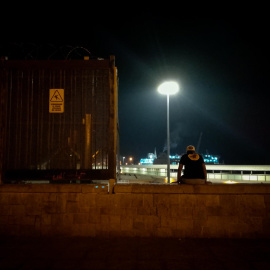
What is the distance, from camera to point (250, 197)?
483cm

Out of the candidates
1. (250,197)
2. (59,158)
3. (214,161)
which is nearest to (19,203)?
(59,158)

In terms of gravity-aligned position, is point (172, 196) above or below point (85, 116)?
below

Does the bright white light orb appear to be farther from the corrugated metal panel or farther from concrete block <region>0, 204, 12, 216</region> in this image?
concrete block <region>0, 204, 12, 216</region>

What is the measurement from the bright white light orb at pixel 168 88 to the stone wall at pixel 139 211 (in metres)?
11.0

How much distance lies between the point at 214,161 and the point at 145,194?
136 m

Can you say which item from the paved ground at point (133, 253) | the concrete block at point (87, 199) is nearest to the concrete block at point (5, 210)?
the paved ground at point (133, 253)

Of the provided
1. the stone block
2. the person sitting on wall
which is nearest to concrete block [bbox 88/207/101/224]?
the stone block

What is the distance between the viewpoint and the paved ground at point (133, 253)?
11.9 ft

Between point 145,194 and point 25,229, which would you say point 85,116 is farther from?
point 25,229

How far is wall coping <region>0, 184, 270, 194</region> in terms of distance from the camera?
487cm

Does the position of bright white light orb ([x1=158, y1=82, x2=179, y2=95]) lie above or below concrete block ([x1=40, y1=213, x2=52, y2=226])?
above

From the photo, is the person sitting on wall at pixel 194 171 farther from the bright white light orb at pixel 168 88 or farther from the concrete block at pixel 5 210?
the bright white light orb at pixel 168 88

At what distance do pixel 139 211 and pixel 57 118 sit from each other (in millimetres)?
2745

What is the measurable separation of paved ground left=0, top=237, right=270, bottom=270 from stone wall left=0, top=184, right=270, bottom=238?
0.17 m
